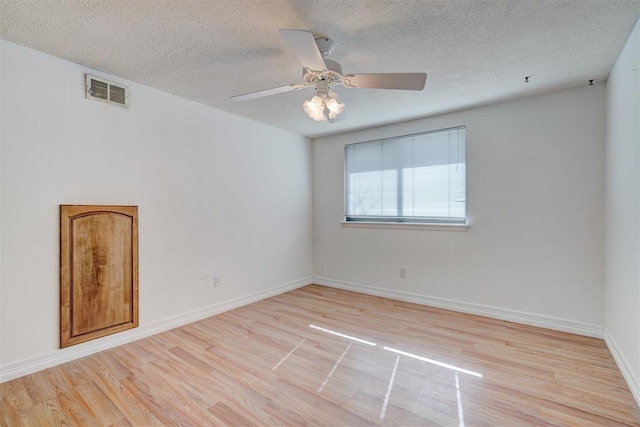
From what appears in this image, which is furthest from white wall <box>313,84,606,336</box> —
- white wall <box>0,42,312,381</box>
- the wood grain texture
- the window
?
the wood grain texture

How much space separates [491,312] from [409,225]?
1.32 metres

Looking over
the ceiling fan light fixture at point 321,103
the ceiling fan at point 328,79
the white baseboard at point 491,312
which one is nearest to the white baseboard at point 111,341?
the white baseboard at point 491,312

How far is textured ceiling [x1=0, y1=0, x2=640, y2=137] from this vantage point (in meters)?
1.72

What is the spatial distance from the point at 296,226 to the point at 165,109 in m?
2.35

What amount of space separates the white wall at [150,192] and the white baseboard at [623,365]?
11.4ft

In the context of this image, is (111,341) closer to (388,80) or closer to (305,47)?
(305,47)

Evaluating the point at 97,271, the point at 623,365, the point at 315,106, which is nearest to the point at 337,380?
the point at 315,106

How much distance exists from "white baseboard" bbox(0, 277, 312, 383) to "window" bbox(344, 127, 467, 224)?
2.01m

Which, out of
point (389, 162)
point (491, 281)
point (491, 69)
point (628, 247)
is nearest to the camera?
point (628, 247)

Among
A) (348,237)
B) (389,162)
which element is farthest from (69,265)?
(389,162)

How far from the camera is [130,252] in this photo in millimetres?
2723

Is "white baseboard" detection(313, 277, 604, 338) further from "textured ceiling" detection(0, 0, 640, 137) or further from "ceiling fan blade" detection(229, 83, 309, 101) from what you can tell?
"ceiling fan blade" detection(229, 83, 309, 101)

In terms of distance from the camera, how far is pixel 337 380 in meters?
2.11

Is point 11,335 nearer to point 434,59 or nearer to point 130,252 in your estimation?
point 130,252
